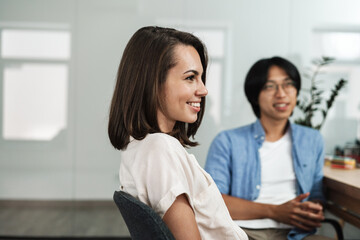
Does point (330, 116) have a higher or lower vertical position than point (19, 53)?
lower

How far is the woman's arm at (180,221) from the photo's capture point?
73 centimetres

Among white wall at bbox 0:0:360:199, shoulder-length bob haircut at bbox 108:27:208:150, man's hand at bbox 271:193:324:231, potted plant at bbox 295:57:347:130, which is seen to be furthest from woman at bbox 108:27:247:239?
white wall at bbox 0:0:360:199

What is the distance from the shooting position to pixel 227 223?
2.84 ft

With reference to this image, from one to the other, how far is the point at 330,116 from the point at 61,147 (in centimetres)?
240

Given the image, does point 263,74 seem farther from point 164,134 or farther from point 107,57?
point 107,57

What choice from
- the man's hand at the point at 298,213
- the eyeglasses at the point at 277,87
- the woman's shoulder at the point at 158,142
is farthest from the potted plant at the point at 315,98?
the woman's shoulder at the point at 158,142

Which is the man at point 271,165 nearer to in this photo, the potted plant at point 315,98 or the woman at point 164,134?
the woman at point 164,134

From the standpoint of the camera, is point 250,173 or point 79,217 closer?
point 250,173

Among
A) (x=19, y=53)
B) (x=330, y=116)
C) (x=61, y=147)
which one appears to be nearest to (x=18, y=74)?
(x=19, y=53)

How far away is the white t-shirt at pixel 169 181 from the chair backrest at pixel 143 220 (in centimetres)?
5

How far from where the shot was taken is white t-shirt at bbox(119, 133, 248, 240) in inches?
29.2

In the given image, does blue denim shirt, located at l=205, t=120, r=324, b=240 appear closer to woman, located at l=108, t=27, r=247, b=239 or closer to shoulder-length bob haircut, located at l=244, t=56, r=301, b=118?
shoulder-length bob haircut, located at l=244, t=56, r=301, b=118

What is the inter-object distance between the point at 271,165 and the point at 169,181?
1181 millimetres

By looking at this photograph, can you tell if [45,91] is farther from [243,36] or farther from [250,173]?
[250,173]
